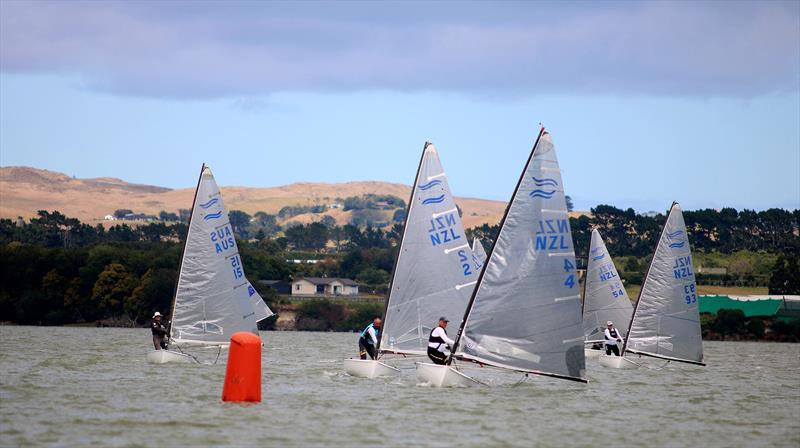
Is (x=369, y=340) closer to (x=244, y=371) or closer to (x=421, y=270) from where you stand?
(x=421, y=270)

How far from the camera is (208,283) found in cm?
4559

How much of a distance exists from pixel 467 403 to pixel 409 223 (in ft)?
26.9

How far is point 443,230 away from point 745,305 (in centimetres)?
9082

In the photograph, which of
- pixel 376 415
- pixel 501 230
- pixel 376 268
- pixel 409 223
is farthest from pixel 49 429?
pixel 376 268

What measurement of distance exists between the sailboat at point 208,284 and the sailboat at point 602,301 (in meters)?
17.4

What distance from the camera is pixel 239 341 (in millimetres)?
28359

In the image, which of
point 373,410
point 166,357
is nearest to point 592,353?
point 166,357

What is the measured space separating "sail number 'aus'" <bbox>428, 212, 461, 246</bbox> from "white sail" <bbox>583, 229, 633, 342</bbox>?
20646 millimetres

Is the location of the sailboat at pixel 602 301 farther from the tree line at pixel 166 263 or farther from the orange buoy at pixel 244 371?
the tree line at pixel 166 263

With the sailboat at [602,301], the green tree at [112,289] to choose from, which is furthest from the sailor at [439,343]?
the green tree at [112,289]

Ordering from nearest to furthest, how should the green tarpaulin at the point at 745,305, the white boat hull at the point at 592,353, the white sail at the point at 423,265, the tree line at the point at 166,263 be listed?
the white sail at the point at 423,265
the white boat hull at the point at 592,353
the green tarpaulin at the point at 745,305
the tree line at the point at 166,263

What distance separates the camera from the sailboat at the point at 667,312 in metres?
48.4

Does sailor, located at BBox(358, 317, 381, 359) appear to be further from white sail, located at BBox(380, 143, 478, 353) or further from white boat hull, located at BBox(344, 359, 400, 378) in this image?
white sail, located at BBox(380, 143, 478, 353)

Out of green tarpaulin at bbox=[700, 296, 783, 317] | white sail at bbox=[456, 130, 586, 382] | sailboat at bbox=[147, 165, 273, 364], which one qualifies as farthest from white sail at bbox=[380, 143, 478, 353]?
green tarpaulin at bbox=[700, 296, 783, 317]
